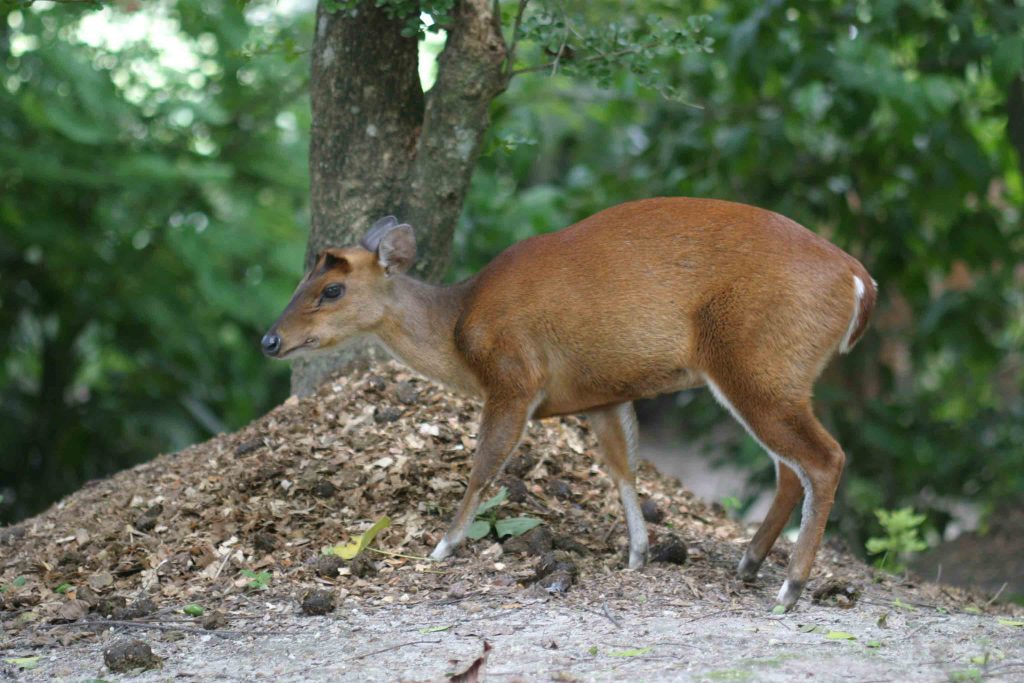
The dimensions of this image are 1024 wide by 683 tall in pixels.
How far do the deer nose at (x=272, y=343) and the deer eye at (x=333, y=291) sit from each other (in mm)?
312

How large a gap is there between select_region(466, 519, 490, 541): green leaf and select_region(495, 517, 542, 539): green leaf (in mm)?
63

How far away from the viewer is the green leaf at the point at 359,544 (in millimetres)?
5844

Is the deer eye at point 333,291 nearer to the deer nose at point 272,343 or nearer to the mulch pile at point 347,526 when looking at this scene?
the deer nose at point 272,343

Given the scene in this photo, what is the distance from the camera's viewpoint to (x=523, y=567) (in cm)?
575

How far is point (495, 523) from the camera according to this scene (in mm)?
6113

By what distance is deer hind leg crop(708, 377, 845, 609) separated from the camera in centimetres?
545

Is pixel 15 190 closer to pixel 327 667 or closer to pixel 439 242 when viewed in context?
pixel 439 242

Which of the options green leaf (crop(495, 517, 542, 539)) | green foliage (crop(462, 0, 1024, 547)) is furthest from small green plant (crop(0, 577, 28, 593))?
green foliage (crop(462, 0, 1024, 547))

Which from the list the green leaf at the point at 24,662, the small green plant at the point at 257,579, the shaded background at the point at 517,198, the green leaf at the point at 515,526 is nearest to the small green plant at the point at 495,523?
the green leaf at the point at 515,526

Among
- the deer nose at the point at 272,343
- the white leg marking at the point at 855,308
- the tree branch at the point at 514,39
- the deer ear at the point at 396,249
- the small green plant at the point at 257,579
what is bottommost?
the small green plant at the point at 257,579

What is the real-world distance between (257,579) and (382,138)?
270 centimetres

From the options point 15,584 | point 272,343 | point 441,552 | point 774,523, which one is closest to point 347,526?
point 441,552

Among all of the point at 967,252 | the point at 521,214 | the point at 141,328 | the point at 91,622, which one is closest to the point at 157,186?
the point at 141,328

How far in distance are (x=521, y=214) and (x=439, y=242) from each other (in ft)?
9.61
